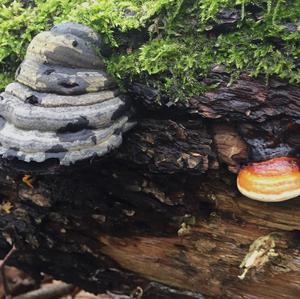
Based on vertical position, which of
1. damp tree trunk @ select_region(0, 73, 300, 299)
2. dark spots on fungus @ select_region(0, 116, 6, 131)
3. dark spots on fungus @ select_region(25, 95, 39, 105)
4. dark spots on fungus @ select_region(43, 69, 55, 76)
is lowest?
damp tree trunk @ select_region(0, 73, 300, 299)

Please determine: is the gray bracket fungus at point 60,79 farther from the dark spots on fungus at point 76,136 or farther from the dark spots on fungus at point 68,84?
the dark spots on fungus at point 76,136

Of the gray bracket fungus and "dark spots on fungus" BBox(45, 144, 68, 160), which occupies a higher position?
the gray bracket fungus

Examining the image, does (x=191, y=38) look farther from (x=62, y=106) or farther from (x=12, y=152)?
(x=12, y=152)

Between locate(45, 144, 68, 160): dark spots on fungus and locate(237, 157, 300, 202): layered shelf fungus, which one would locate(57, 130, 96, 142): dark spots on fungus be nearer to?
locate(45, 144, 68, 160): dark spots on fungus

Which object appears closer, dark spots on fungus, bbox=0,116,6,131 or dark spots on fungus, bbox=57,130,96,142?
dark spots on fungus, bbox=57,130,96,142

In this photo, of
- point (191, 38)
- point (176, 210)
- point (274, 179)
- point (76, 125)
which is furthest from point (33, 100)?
point (274, 179)

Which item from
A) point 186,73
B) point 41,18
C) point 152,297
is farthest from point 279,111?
point 152,297

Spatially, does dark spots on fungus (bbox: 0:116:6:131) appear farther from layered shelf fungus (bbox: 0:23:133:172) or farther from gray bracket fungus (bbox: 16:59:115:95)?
gray bracket fungus (bbox: 16:59:115:95)

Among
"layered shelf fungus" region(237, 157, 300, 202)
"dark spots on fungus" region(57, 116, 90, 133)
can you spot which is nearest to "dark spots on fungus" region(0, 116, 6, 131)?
"dark spots on fungus" region(57, 116, 90, 133)
